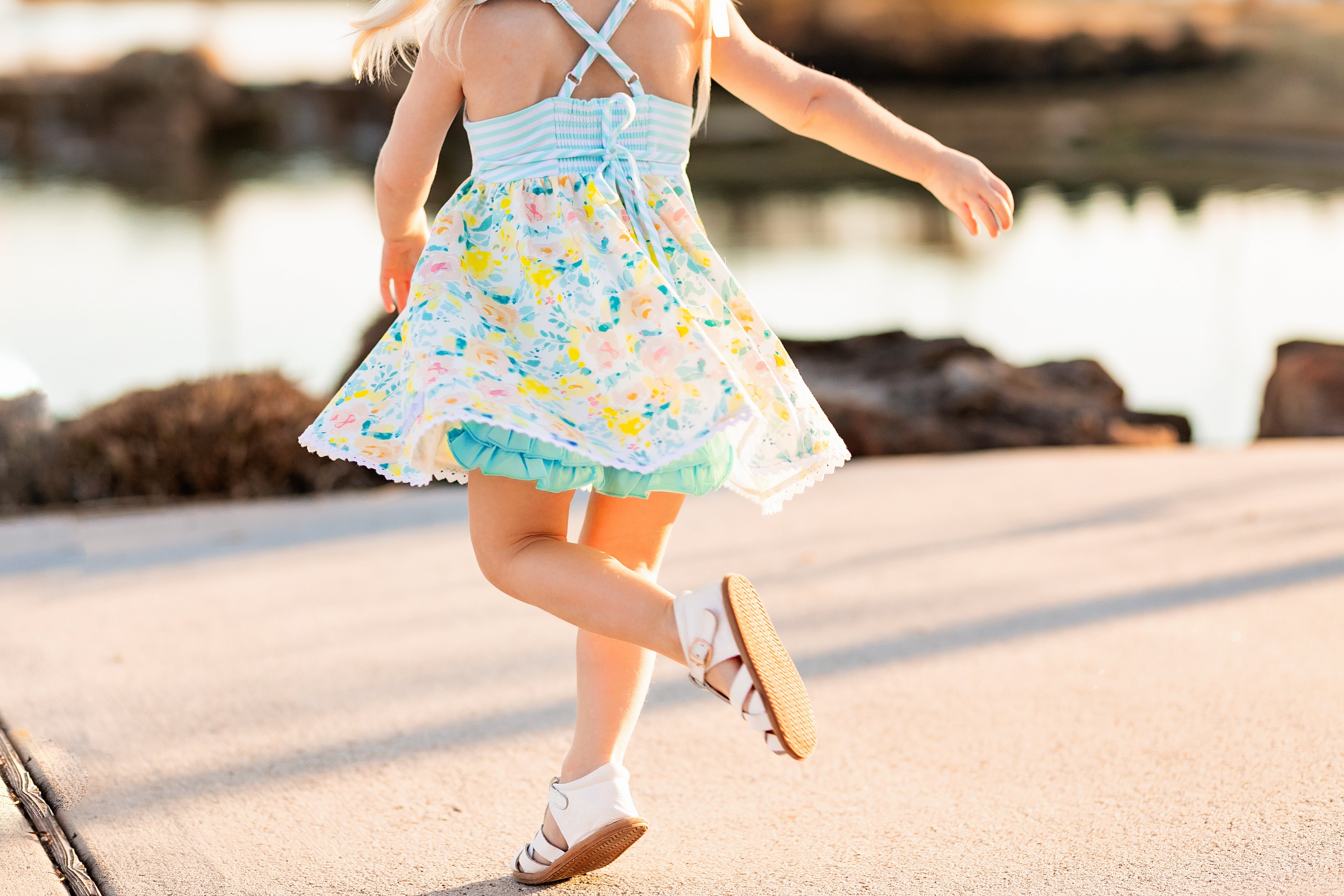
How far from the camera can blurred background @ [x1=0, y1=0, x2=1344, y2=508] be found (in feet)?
Answer: 18.9

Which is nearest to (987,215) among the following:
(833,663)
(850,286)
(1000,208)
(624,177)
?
(1000,208)

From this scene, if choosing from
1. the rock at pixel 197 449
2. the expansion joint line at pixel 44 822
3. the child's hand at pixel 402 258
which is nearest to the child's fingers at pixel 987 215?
the child's hand at pixel 402 258

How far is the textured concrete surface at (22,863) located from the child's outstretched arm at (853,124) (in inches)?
62.9

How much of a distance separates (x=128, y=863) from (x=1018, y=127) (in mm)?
23289

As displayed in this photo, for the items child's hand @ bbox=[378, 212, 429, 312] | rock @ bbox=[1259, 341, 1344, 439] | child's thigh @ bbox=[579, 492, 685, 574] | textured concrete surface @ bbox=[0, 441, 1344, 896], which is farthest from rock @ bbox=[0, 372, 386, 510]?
rock @ bbox=[1259, 341, 1344, 439]

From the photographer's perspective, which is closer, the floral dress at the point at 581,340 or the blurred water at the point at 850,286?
the floral dress at the point at 581,340

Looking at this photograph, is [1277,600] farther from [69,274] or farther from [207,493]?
[69,274]

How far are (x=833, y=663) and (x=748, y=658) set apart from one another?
136 cm

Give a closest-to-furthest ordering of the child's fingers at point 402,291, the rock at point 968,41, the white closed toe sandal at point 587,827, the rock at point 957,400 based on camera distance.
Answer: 1. the white closed toe sandal at point 587,827
2. the child's fingers at point 402,291
3. the rock at point 957,400
4. the rock at point 968,41

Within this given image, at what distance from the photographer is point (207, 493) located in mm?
4680

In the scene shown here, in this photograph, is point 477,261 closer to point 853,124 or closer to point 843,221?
point 853,124

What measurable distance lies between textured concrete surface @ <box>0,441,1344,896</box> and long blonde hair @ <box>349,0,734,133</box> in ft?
3.94

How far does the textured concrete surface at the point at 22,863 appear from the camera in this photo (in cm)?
194

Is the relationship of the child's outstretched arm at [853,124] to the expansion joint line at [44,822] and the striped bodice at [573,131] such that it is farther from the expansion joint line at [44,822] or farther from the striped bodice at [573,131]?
the expansion joint line at [44,822]
